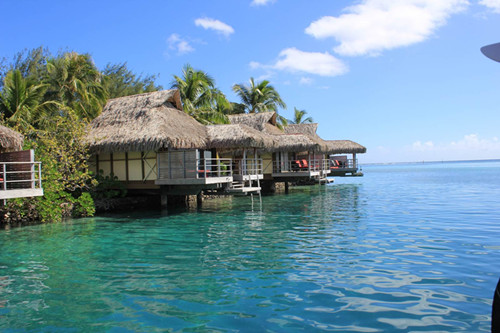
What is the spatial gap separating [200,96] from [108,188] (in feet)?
32.6

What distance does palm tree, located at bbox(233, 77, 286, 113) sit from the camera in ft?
111

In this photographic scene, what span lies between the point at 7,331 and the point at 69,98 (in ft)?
56.0

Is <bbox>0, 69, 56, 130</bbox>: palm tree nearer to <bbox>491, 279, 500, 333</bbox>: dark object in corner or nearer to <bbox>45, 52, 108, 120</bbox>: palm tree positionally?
<bbox>45, 52, 108, 120</bbox>: palm tree

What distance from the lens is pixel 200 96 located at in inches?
985

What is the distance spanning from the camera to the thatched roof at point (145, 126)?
15289 millimetres

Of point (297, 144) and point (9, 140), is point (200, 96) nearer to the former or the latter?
point (297, 144)

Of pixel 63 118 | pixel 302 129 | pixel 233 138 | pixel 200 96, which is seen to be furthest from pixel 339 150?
pixel 63 118

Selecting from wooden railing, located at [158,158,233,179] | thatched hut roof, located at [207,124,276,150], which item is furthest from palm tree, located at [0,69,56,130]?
thatched hut roof, located at [207,124,276,150]

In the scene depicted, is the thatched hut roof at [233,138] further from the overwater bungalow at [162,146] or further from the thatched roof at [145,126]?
the thatched roof at [145,126]

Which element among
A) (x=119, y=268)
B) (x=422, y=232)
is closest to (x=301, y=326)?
(x=119, y=268)

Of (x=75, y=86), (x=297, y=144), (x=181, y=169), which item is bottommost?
(x=181, y=169)

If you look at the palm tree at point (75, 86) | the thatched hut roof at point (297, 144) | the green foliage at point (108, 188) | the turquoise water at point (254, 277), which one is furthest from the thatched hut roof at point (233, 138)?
the thatched hut roof at point (297, 144)

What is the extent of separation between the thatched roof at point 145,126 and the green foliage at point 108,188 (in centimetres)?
129

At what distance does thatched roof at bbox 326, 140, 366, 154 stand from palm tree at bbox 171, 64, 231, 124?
40.5 ft
